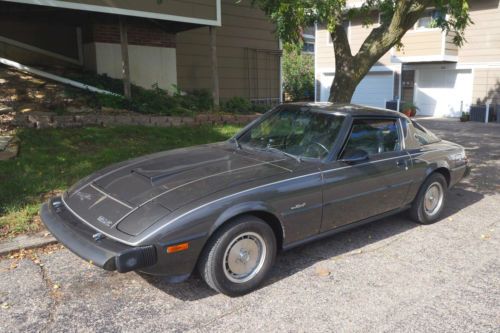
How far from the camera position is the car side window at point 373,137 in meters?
4.51

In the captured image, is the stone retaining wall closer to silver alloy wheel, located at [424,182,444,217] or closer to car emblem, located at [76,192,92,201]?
car emblem, located at [76,192,92,201]

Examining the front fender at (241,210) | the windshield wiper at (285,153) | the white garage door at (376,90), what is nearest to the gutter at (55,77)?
the windshield wiper at (285,153)

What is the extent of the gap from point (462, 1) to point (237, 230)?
4637 millimetres

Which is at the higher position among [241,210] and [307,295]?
[241,210]

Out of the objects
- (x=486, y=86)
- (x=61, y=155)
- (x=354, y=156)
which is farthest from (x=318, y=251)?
(x=486, y=86)

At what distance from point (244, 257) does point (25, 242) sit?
2322mm

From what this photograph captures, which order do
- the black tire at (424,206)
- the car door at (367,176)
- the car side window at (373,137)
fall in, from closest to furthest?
the car door at (367,176), the car side window at (373,137), the black tire at (424,206)

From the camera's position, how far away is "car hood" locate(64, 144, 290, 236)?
3291mm

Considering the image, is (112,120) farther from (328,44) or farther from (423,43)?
(328,44)

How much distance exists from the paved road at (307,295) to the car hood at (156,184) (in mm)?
642

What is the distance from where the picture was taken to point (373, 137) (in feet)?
15.6

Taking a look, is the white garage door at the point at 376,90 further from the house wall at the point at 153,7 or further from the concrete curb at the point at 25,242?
the concrete curb at the point at 25,242

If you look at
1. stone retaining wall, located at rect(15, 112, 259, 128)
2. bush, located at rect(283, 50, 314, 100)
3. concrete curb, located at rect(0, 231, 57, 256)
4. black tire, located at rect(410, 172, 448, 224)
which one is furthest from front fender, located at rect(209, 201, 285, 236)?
bush, located at rect(283, 50, 314, 100)

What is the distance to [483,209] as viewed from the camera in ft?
19.9
